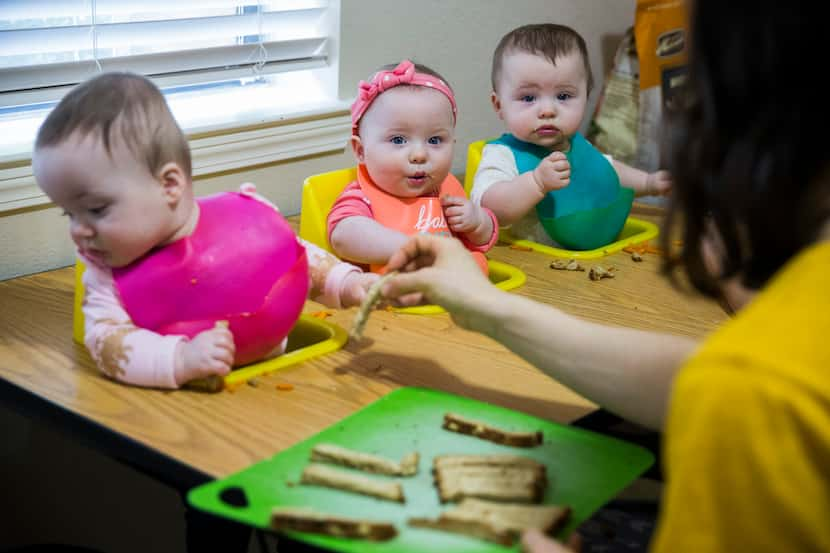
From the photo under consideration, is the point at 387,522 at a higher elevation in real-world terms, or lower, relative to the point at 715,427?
lower

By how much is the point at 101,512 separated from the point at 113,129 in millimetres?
757

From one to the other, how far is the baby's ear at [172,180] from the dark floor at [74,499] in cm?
54

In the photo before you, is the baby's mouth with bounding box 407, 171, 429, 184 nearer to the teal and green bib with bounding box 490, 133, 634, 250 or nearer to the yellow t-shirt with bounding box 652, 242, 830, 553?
the teal and green bib with bounding box 490, 133, 634, 250

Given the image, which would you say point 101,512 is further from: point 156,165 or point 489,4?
point 489,4

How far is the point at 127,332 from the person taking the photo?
1019 mm

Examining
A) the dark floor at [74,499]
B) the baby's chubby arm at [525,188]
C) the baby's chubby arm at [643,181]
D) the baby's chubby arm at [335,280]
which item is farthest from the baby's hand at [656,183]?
the baby's chubby arm at [335,280]

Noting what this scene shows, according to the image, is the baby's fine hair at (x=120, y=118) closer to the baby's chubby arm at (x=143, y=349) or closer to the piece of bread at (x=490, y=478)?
the baby's chubby arm at (x=143, y=349)

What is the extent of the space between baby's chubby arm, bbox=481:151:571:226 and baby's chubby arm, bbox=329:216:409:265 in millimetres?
253

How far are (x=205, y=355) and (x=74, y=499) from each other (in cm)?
62

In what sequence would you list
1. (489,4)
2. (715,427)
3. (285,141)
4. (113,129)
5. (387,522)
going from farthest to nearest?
(489,4) < (285,141) < (113,129) < (387,522) < (715,427)

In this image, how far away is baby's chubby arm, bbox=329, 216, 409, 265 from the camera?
1303mm

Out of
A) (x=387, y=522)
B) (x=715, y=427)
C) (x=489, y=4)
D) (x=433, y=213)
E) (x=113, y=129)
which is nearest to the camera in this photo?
(x=715, y=427)

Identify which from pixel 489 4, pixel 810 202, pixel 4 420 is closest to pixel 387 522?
pixel 810 202

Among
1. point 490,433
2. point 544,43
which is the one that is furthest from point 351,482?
point 544,43
